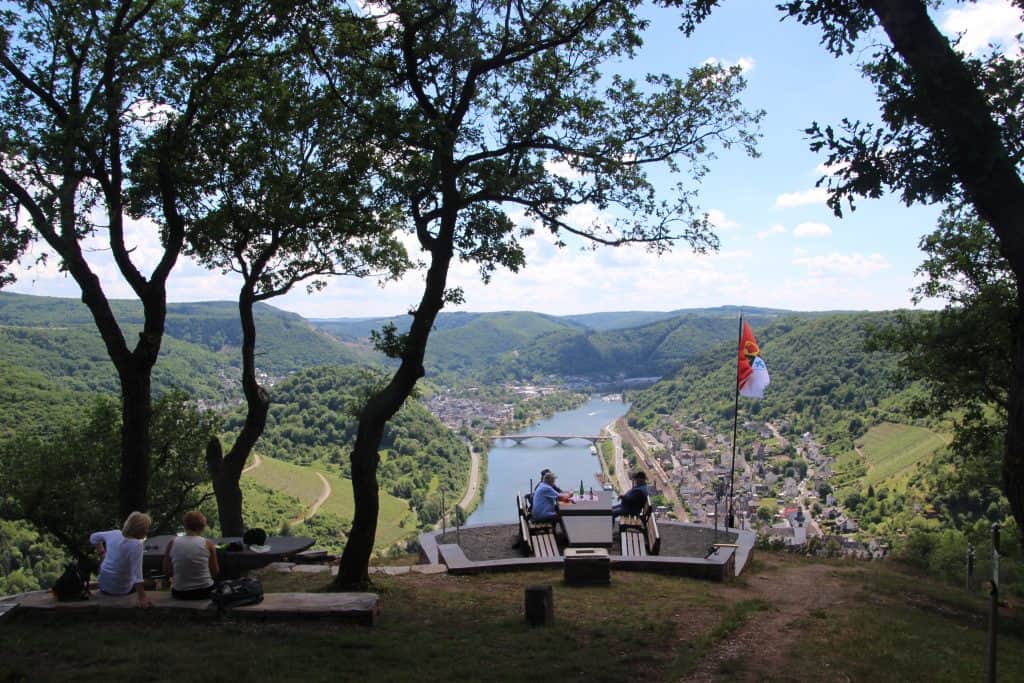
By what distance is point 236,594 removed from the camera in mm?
5539

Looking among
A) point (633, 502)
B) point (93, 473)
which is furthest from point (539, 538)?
point (93, 473)

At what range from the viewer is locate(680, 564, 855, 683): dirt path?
16.1ft

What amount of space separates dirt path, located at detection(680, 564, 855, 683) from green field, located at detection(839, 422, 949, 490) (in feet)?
81.3

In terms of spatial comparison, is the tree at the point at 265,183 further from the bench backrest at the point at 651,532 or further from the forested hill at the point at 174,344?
the forested hill at the point at 174,344

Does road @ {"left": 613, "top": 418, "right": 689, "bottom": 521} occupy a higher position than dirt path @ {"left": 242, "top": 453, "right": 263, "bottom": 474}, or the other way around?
road @ {"left": 613, "top": 418, "right": 689, "bottom": 521}

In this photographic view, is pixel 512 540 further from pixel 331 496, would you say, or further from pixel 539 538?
pixel 331 496

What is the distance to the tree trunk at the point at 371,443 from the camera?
7.38 metres

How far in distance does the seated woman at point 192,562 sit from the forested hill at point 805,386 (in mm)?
40385

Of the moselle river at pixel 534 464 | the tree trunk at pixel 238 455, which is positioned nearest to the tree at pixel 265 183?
the tree trunk at pixel 238 455

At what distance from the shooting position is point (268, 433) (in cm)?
5088

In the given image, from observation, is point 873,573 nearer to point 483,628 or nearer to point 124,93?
point 483,628

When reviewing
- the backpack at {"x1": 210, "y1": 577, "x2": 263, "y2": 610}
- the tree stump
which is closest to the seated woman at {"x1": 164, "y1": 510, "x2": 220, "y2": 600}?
the backpack at {"x1": 210, "y1": 577, "x2": 263, "y2": 610}

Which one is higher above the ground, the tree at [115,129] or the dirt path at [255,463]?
the tree at [115,129]

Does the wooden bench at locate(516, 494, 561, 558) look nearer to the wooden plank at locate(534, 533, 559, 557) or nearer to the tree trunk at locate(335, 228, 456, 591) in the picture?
the wooden plank at locate(534, 533, 559, 557)
